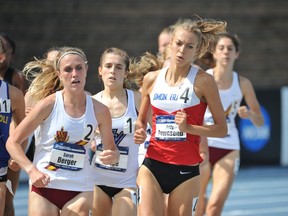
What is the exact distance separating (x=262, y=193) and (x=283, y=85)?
16.5 ft

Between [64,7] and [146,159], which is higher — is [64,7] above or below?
above

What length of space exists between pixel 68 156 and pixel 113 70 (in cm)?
131

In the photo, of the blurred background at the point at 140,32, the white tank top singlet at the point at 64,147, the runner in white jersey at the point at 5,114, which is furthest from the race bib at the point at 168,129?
the blurred background at the point at 140,32

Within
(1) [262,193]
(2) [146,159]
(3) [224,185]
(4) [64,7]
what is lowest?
(1) [262,193]

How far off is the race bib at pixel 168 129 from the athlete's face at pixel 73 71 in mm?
777

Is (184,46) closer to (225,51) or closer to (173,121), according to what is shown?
(173,121)

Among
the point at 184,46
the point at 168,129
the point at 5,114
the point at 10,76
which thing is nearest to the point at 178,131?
the point at 168,129

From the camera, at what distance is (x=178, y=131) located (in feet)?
21.7

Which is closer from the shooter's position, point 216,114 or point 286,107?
point 216,114

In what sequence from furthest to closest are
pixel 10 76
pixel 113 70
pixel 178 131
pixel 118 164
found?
pixel 10 76 < pixel 113 70 < pixel 118 164 < pixel 178 131

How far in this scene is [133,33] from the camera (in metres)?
17.5

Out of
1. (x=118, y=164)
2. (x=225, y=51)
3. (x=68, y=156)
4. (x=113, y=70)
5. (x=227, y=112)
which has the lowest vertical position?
(x=118, y=164)

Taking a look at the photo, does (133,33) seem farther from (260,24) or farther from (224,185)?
(224,185)

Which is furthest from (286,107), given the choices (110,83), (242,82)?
(110,83)
